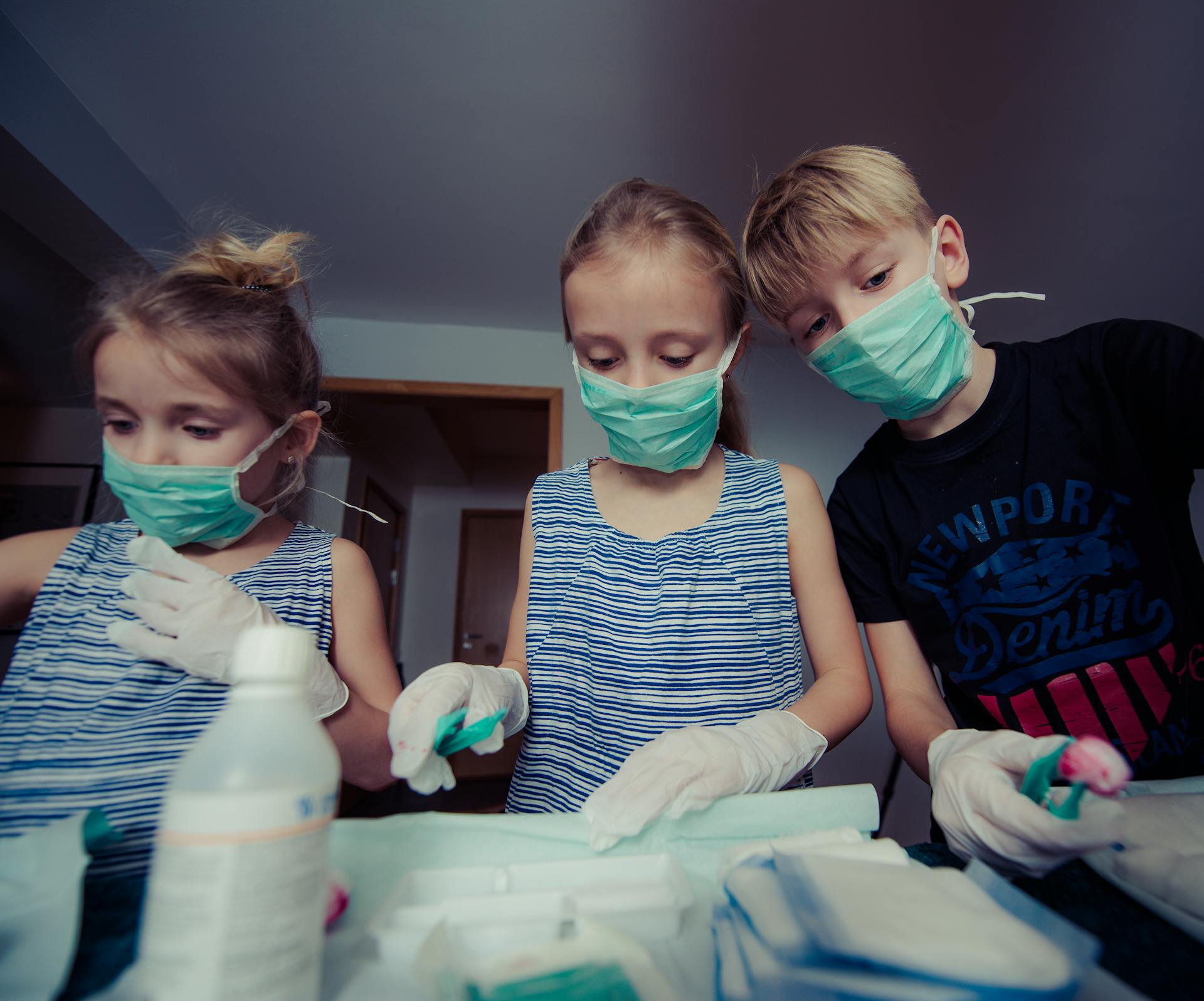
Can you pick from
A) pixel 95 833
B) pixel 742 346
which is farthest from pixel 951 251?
pixel 95 833

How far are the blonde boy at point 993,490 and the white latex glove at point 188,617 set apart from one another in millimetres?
761

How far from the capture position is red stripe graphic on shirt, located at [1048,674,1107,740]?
79cm

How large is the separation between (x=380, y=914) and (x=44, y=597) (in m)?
0.63

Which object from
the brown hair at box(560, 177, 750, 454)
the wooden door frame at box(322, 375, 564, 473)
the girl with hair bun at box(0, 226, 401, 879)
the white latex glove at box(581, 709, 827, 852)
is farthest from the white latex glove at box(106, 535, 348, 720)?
the wooden door frame at box(322, 375, 564, 473)

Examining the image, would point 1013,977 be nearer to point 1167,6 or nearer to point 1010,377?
point 1010,377

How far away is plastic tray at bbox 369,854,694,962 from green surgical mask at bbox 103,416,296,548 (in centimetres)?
50

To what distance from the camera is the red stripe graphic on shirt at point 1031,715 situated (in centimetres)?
81

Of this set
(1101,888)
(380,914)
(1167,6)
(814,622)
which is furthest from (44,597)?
(1167,6)

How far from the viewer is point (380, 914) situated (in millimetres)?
376

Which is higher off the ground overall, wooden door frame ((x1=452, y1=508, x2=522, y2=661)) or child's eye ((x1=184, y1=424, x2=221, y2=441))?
wooden door frame ((x1=452, y1=508, x2=522, y2=661))

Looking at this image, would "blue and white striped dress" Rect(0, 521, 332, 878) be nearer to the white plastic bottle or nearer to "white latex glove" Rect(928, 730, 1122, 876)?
the white plastic bottle

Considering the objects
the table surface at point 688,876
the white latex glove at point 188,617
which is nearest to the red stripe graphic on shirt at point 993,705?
the table surface at point 688,876

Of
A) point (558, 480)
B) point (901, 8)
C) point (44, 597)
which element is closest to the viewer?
point (44, 597)

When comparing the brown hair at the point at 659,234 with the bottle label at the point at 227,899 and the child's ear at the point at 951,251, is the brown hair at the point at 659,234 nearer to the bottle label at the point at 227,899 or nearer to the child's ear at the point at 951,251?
the child's ear at the point at 951,251
